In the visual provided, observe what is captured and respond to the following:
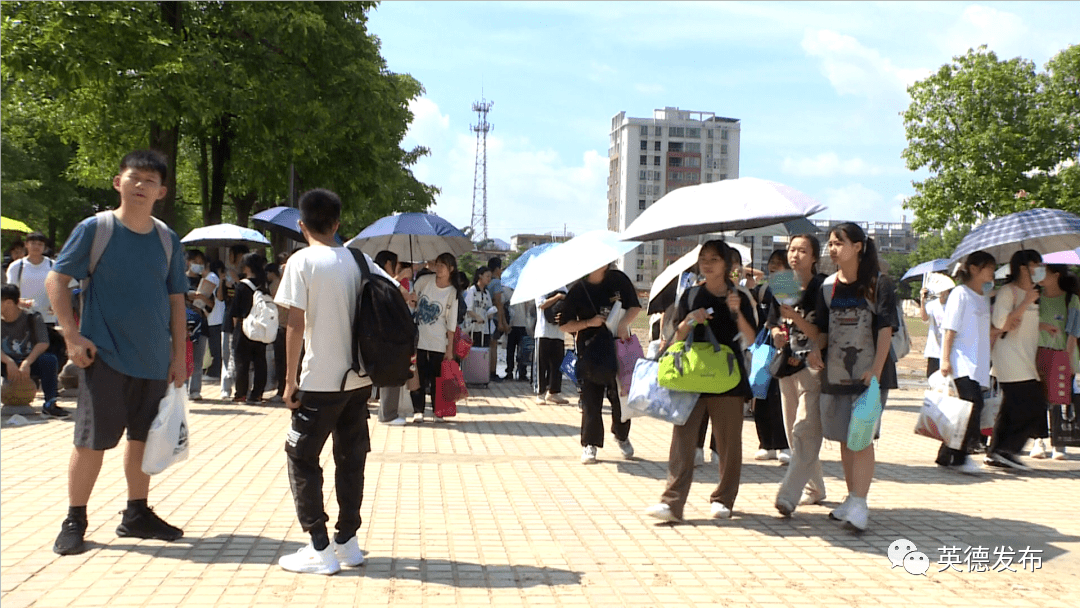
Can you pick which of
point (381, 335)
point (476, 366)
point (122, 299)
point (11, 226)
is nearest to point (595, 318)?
point (381, 335)

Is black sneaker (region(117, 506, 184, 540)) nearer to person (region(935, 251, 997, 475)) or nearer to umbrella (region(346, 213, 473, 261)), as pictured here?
person (region(935, 251, 997, 475))

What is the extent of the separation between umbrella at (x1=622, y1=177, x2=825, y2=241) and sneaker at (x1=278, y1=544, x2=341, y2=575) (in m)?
2.85

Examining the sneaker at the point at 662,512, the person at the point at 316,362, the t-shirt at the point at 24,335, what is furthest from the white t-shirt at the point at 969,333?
the t-shirt at the point at 24,335

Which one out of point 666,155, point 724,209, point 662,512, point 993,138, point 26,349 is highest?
point 666,155

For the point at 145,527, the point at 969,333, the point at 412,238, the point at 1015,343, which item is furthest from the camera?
the point at 412,238

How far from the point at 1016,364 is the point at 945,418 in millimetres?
1407

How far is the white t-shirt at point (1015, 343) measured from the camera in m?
9.41

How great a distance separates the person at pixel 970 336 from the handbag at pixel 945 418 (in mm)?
231

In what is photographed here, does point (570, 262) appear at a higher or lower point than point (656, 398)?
higher

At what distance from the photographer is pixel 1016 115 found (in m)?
38.1

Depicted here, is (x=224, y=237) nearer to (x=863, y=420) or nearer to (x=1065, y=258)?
(x=1065, y=258)

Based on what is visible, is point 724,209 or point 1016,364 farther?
point 1016,364

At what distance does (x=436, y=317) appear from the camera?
38.3 ft

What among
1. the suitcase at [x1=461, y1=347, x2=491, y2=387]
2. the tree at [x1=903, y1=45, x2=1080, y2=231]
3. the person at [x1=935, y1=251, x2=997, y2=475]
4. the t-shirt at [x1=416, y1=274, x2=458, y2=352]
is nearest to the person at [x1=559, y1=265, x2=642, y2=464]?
the person at [x1=935, y1=251, x2=997, y2=475]
